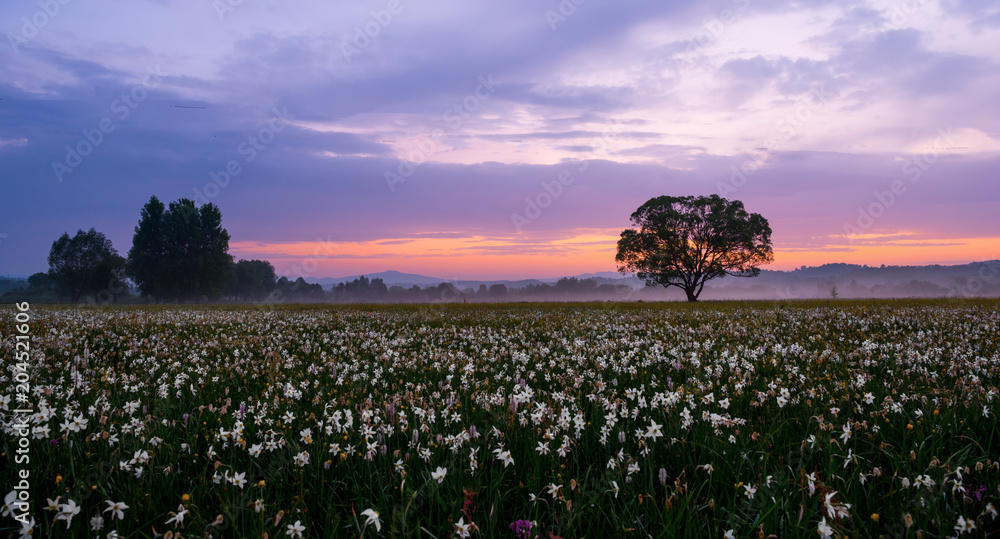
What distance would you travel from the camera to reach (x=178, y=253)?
86500 millimetres

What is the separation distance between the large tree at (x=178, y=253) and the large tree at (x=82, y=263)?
16.5 metres

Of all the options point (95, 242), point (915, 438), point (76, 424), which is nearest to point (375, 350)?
point (76, 424)

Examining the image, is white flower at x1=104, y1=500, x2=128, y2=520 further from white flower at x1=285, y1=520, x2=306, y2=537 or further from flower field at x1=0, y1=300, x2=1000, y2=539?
white flower at x1=285, y1=520, x2=306, y2=537

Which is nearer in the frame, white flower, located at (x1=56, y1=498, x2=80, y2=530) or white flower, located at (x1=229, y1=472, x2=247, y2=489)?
white flower, located at (x1=56, y1=498, x2=80, y2=530)

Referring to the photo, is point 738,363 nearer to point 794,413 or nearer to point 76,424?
point 794,413

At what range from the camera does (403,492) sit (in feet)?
10.8

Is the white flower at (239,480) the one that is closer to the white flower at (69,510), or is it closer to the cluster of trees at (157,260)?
the white flower at (69,510)

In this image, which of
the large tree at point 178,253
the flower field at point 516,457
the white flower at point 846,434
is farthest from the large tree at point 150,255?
the white flower at point 846,434

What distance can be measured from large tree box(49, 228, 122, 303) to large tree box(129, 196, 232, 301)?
16.5 metres

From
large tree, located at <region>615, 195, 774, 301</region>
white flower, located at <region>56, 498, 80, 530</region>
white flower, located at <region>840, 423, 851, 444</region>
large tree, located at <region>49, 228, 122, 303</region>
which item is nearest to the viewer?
white flower, located at <region>56, 498, 80, 530</region>

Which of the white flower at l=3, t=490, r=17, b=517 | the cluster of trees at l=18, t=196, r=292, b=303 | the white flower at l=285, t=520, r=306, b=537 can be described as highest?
the cluster of trees at l=18, t=196, r=292, b=303

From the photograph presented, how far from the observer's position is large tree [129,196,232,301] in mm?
84625

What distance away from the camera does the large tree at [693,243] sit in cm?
6194

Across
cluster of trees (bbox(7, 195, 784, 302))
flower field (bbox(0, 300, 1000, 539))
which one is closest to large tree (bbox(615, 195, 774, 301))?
cluster of trees (bbox(7, 195, 784, 302))
